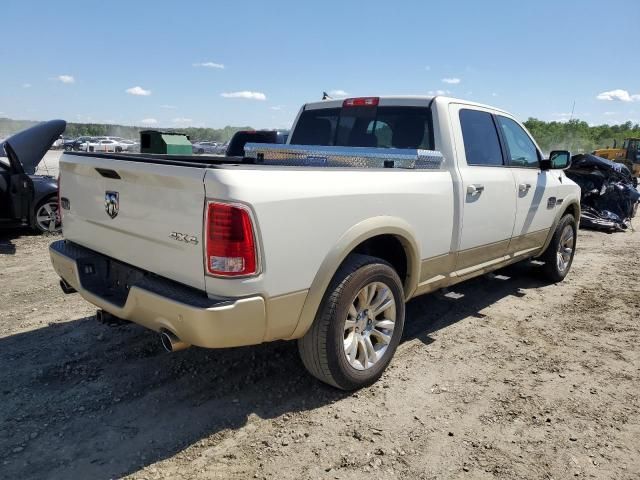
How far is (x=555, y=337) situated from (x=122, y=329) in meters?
3.77

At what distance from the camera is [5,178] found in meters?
7.29

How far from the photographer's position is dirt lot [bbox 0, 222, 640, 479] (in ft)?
8.45

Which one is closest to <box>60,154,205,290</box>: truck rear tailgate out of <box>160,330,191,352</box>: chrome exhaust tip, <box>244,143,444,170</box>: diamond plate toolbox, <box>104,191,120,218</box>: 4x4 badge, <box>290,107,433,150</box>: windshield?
<box>104,191,120,218</box>: 4x4 badge

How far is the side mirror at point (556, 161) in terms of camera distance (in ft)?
16.8

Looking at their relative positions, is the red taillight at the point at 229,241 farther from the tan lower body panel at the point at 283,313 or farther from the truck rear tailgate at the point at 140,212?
the tan lower body panel at the point at 283,313

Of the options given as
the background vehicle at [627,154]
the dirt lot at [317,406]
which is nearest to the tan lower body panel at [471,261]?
the dirt lot at [317,406]

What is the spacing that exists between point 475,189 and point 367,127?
3.55 ft

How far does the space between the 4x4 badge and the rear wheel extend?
5.49 meters

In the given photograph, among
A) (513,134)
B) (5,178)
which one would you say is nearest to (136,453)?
(513,134)

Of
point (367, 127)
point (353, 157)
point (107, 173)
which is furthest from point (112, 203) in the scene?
point (367, 127)

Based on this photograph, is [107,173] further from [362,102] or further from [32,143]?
Answer: [32,143]

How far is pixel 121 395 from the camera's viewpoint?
3.15 meters

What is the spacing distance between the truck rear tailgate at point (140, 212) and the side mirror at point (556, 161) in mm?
4016

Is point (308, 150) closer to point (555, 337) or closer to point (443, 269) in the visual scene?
point (443, 269)
